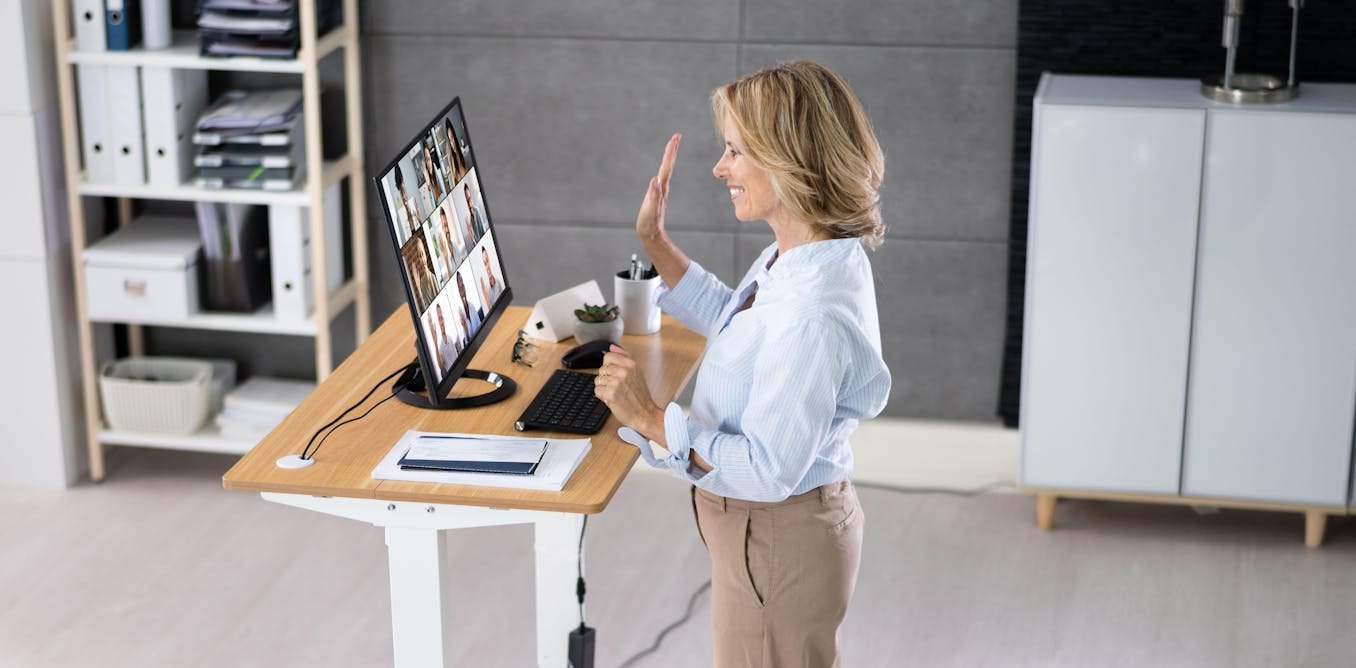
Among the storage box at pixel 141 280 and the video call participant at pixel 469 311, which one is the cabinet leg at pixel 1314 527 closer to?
the video call participant at pixel 469 311

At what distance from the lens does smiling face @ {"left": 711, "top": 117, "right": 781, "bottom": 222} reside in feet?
7.45

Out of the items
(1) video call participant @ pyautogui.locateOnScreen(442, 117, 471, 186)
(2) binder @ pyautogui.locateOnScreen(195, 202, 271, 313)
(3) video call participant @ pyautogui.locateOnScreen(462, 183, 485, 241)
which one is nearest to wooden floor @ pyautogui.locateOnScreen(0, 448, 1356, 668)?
(2) binder @ pyautogui.locateOnScreen(195, 202, 271, 313)

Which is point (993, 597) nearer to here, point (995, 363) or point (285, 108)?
point (995, 363)

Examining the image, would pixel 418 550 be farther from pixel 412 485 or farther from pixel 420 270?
pixel 420 270

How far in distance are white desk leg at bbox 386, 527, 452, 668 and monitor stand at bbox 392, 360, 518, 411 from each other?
27 cm

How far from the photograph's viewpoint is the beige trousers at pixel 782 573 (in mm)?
2348

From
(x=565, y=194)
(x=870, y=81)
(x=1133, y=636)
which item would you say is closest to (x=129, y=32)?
(x=565, y=194)

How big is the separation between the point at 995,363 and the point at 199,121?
7.07 feet

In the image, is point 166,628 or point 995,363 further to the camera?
point 995,363

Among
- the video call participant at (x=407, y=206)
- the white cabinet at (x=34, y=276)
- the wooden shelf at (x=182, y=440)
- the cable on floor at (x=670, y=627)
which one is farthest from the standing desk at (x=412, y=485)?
the white cabinet at (x=34, y=276)

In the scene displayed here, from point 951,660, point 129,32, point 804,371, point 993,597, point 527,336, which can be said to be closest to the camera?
point 804,371

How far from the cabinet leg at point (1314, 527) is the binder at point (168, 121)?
9.65 ft

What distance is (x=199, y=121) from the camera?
3.98m

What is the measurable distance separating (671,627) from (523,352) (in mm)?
934
